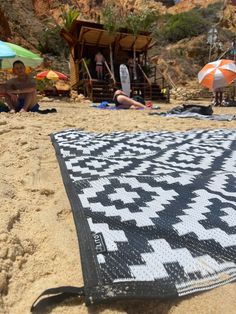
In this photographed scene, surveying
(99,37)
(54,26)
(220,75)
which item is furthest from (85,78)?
(54,26)

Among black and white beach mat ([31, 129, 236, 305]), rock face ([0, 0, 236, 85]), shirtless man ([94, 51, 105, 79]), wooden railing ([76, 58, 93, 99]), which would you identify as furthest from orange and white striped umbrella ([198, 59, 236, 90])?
black and white beach mat ([31, 129, 236, 305])

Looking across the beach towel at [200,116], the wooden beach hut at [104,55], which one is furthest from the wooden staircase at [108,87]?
the beach towel at [200,116]

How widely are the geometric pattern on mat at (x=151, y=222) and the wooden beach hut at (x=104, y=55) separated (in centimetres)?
1086

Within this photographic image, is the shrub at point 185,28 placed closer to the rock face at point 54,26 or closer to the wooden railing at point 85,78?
the rock face at point 54,26

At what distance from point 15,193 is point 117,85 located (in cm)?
1222

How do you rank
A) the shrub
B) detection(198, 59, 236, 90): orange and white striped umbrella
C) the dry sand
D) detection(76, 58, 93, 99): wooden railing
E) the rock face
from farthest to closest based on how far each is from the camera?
the shrub
the rock face
detection(76, 58, 93, 99): wooden railing
detection(198, 59, 236, 90): orange and white striped umbrella
the dry sand

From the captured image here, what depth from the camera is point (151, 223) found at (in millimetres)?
1577

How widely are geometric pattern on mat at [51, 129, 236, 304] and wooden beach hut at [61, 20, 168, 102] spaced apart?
10857 millimetres

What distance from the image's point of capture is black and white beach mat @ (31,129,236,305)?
1.25 meters

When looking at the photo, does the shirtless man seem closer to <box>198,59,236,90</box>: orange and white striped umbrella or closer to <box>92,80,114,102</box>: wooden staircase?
<box>92,80,114,102</box>: wooden staircase

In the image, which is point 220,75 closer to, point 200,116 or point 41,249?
point 200,116

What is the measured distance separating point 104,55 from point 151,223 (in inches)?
567

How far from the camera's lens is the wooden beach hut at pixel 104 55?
534 inches

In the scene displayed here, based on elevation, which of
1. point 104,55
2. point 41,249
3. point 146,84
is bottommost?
point 41,249
